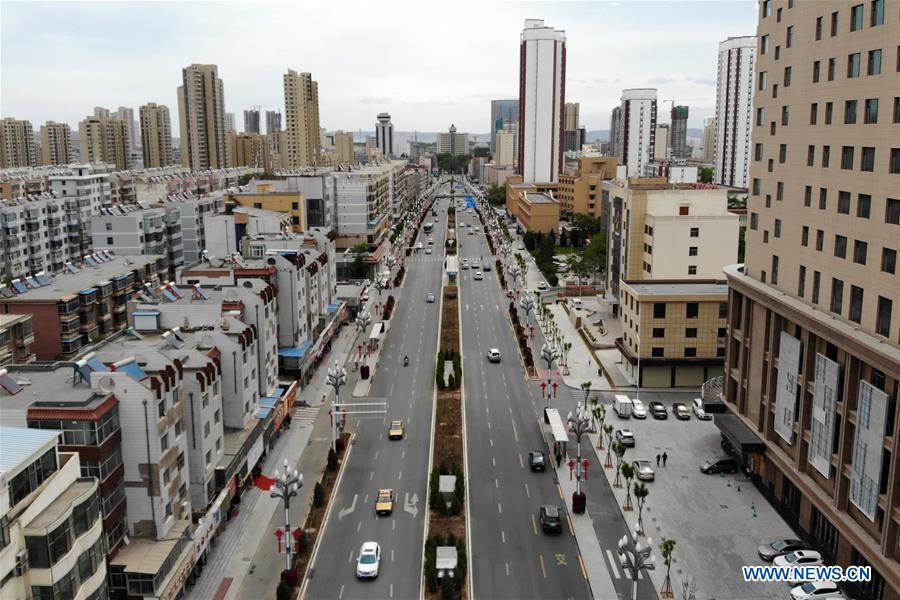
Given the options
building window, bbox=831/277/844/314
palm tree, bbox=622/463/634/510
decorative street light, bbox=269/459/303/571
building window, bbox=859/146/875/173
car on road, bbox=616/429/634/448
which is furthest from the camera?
car on road, bbox=616/429/634/448

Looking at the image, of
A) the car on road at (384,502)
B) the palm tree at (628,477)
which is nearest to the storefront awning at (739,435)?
the palm tree at (628,477)

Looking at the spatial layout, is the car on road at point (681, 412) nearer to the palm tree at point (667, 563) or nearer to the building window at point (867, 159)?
the palm tree at point (667, 563)

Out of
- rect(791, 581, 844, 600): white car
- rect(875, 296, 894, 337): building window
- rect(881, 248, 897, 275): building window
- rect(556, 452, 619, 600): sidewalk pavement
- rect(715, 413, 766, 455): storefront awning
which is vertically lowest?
rect(556, 452, 619, 600): sidewalk pavement

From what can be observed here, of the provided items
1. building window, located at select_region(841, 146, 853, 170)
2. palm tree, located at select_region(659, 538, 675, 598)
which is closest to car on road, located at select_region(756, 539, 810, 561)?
palm tree, located at select_region(659, 538, 675, 598)

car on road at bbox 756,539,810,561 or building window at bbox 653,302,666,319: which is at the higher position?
building window at bbox 653,302,666,319

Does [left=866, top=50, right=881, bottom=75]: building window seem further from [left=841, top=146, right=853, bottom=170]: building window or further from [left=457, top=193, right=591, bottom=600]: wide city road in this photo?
[left=457, top=193, right=591, bottom=600]: wide city road

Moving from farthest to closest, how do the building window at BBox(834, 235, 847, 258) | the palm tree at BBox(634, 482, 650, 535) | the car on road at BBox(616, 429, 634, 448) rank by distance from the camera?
the car on road at BBox(616, 429, 634, 448)
the palm tree at BBox(634, 482, 650, 535)
the building window at BBox(834, 235, 847, 258)
